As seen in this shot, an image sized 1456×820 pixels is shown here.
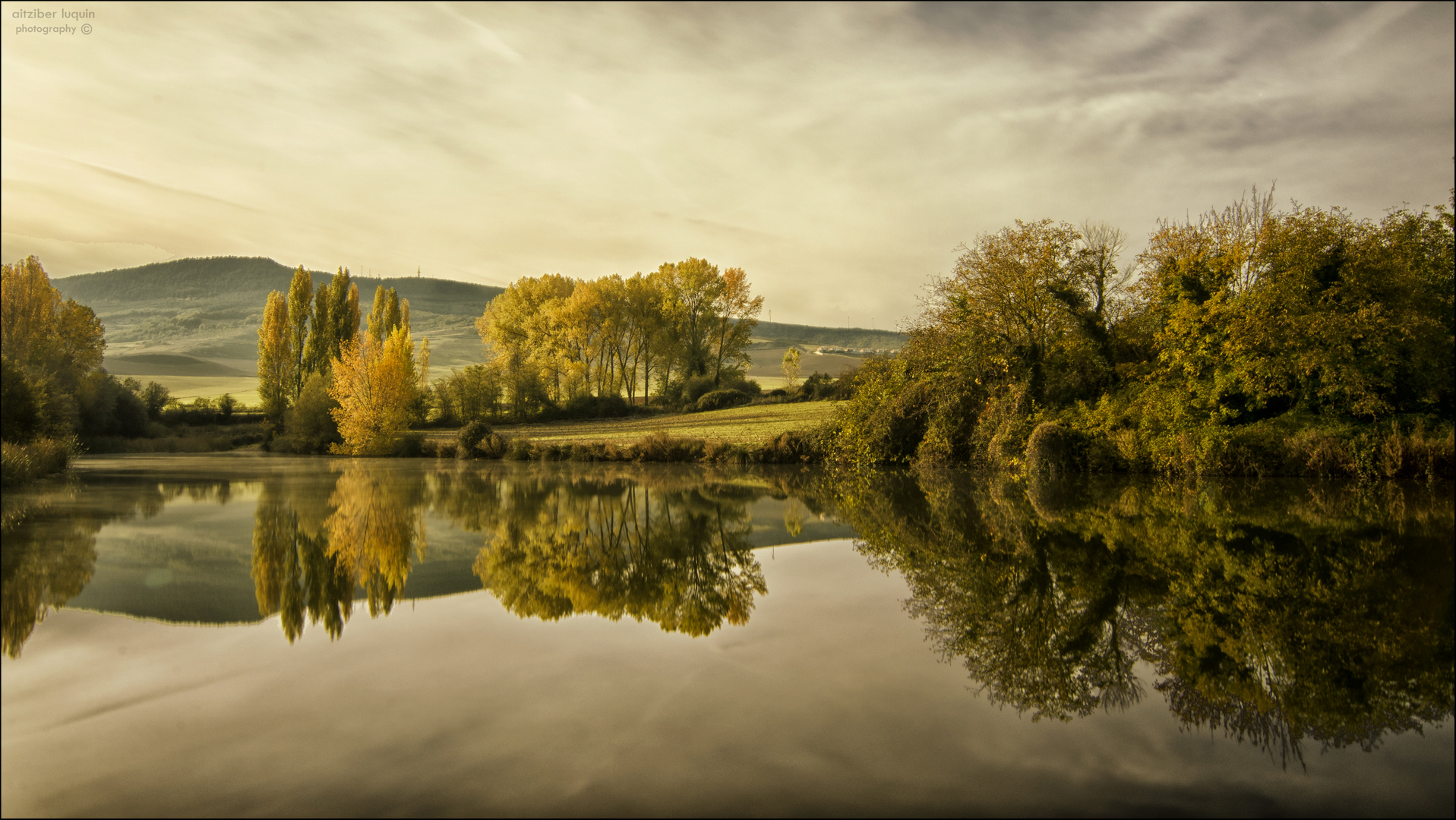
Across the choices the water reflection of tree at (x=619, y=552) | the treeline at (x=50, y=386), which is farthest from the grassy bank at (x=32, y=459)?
the water reflection of tree at (x=619, y=552)

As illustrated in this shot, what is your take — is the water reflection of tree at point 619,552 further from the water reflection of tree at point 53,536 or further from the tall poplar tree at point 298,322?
the tall poplar tree at point 298,322

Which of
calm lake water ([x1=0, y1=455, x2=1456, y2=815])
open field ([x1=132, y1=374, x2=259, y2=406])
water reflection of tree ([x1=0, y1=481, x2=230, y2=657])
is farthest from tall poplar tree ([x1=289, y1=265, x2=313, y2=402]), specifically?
calm lake water ([x1=0, y1=455, x2=1456, y2=815])

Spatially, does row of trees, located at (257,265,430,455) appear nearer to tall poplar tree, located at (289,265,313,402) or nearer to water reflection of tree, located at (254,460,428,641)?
tall poplar tree, located at (289,265,313,402)

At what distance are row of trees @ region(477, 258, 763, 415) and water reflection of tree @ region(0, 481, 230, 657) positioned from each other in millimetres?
33273

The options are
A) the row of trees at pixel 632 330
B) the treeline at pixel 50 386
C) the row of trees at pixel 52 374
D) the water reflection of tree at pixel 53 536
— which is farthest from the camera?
the row of trees at pixel 632 330

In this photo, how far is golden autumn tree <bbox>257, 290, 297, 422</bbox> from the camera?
5416cm

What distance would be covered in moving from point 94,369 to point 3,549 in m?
38.0

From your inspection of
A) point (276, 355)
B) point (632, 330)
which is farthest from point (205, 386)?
point (632, 330)

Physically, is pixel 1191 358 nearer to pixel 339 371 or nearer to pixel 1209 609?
pixel 1209 609

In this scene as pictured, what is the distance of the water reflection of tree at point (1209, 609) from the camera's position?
446 centimetres

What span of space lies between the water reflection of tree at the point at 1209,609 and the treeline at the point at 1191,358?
804cm

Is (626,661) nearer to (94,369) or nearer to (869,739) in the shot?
(869,739)

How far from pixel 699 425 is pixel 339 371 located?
18.7 meters

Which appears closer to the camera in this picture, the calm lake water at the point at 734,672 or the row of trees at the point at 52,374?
the calm lake water at the point at 734,672
